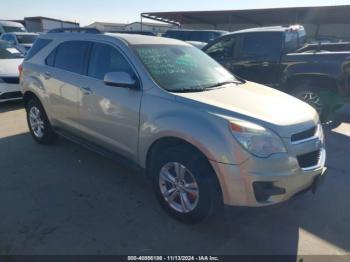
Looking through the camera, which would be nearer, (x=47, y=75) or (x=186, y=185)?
(x=186, y=185)

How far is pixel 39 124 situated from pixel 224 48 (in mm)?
4488

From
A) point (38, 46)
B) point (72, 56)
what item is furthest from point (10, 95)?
point (72, 56)

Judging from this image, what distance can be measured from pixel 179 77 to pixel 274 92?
1133 millimetres

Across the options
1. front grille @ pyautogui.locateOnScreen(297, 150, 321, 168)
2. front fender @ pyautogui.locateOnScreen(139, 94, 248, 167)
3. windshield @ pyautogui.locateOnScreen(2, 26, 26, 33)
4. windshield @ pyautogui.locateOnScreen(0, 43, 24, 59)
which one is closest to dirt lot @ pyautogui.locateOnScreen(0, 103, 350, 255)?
front grille @ pyautogui.locateOnScreen(297, 150, 321, 168)

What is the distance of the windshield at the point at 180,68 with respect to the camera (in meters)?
3.44

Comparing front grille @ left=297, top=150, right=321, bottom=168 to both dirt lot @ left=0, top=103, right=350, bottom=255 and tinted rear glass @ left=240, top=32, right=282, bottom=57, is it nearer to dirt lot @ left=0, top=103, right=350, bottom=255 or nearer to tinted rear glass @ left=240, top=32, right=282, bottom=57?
dirt lot @ left=0, top=103, right=350, bottom=255

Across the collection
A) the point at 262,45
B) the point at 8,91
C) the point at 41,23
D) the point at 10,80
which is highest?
the point at 41,23

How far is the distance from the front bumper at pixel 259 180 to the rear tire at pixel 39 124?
3.27m

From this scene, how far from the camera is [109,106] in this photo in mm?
3645

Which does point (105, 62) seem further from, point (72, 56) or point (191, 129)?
point (191, 129)

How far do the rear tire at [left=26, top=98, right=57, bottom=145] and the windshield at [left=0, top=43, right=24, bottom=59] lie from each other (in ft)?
14.4

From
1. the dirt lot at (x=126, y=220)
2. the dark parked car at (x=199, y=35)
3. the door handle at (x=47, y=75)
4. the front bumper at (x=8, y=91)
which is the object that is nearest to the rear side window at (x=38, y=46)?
the door handle at (x=47, y=75)

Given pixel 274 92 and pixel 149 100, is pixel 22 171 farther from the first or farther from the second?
pixel 274 92

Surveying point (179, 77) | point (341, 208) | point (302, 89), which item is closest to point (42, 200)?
point (179, 77)
